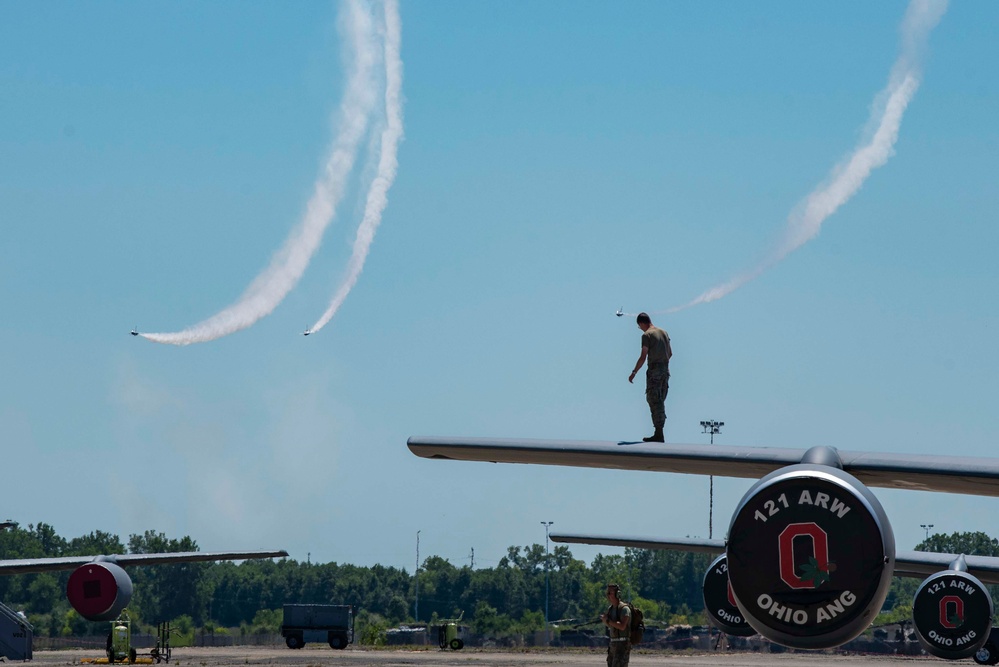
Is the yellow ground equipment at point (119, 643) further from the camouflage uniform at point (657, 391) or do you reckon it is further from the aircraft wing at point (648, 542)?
the camouflage uniform at point (657, 391)

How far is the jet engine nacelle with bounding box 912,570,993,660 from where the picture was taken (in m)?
30.2

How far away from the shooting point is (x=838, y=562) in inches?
370

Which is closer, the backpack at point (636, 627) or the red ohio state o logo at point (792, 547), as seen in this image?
the red ohio state o logo at point (792, 547)

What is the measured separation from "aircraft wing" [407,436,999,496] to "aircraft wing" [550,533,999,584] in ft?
72.2

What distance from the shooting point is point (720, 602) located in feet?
79.6

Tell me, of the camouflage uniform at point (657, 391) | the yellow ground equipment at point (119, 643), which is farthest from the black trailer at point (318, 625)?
the camouflage uniform at point (657, 391)

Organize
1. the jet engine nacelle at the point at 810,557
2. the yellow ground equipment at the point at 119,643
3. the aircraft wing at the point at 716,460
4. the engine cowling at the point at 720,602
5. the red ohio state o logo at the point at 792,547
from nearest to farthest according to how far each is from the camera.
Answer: the jet engine nacelle at the point at 810,557
the red ohio state o logo at the point at 792,547
the aircraft wing at the point at 716,460
the engine cowling at the point at 720,602
the yellow ground equipment at the point at 119,643

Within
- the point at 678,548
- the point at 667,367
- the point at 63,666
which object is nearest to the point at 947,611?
the point at 678,548

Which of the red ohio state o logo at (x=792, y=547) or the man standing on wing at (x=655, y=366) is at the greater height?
the man standing on wing at (x=655, y=366)

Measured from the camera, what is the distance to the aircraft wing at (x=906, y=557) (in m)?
32.4

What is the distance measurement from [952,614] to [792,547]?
23.2 meters

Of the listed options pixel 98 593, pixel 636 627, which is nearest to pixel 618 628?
pixel 636 627

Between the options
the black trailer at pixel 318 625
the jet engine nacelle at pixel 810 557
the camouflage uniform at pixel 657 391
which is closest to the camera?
the jet engine nacelle at pixel 810 557

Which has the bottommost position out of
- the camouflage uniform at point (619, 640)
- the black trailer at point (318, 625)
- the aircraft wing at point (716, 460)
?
the black trailer at point (318, 625)
